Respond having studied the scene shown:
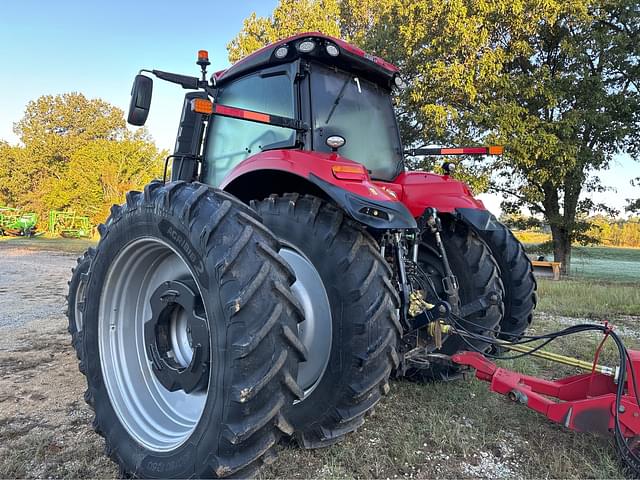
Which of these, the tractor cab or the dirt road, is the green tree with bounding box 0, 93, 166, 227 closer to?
Answer: the dirt road

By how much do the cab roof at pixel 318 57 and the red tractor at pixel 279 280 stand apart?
0.05 ft

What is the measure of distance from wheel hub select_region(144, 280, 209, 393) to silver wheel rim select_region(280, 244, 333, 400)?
540 millimetres

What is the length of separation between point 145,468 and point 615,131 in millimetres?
11949

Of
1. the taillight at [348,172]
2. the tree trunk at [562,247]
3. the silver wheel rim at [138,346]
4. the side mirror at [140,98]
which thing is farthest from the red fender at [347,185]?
the tree trunk at [562,247]

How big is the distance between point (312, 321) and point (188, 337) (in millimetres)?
603

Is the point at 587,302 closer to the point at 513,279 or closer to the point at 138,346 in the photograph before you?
the point at 513,279

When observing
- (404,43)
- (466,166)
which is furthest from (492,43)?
(466,166)

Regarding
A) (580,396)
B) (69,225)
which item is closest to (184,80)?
(580,396)

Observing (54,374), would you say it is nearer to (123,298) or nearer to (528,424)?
(123,298)

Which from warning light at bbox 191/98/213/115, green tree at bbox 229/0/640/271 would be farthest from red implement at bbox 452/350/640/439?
green tree at bbox 229/0/640/271

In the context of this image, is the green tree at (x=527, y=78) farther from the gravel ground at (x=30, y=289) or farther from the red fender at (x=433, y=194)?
the gravel ground at (x=30, y=289)

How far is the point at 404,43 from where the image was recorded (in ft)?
34.9

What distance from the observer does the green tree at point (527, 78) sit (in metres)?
9.58

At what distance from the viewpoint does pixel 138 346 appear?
7.29ft
